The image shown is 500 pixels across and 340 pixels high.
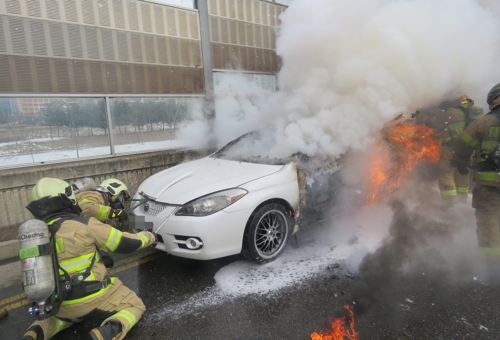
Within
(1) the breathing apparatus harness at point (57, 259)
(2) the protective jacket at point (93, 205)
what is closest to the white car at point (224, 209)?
(2) the protective jacket at point (93, 205)

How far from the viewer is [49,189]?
2.46m

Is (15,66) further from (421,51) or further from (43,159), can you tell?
(421,51)

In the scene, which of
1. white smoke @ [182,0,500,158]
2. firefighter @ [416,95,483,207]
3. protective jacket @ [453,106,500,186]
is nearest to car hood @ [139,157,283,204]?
white smoke @ [182,0,500,158]

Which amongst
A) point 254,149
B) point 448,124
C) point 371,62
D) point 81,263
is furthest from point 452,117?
point 81,263

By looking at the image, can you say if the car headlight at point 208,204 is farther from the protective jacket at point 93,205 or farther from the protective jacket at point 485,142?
the protective jacket at point 485,142

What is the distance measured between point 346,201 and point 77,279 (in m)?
3.31

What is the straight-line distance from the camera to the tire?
11.4ft

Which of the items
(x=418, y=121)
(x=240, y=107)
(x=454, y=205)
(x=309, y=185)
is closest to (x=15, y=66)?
(x=240, y=107)

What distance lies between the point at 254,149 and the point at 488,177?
2.74 metres

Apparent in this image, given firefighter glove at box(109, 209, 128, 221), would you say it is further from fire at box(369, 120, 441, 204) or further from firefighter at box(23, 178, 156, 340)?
fire at box(369, 120, 441, 204)

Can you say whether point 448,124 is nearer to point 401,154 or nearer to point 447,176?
point 447,176

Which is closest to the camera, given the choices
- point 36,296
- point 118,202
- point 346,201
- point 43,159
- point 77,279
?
point 36,296

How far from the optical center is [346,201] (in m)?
4.41

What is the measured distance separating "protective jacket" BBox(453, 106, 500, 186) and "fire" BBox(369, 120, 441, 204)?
1151 mm
